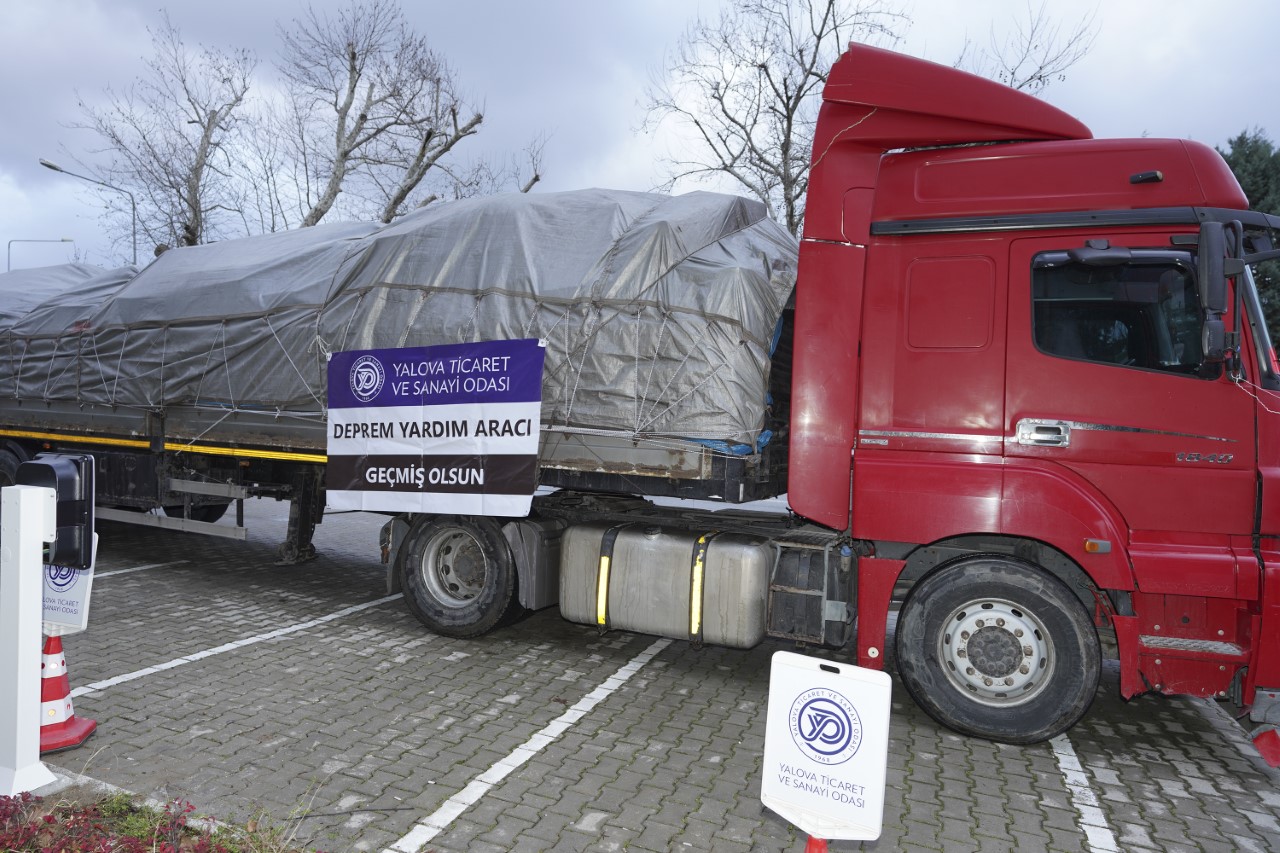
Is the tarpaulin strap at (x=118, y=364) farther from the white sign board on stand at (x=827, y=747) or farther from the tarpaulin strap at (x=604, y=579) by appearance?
the white sign board on stand at (x=827, y=747)

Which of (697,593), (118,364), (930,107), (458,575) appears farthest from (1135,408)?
(118,364)

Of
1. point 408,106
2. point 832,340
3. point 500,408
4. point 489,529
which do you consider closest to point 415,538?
point 489,529

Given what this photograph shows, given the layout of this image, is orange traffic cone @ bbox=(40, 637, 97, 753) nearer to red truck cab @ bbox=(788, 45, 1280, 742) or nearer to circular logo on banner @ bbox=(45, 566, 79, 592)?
circular logo on banner @ bbox=(45, 566, 79, 592)

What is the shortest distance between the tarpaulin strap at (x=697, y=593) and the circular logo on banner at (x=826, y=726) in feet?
8.58

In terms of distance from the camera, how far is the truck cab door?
444 cm

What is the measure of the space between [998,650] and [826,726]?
236 centimetres

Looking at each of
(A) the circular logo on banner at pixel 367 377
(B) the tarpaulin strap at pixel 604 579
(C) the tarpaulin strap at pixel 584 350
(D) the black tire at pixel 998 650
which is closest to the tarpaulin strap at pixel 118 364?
(A) the circular logo on banner at pixel 367 377

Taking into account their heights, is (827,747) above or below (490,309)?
below

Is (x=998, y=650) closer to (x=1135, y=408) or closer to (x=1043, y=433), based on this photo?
(x=1043, y=433)

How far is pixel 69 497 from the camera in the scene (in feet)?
13.9

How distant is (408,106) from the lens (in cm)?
2375

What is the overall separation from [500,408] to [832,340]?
2359 millimetres

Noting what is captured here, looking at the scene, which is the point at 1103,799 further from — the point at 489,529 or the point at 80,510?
the point at 80,510

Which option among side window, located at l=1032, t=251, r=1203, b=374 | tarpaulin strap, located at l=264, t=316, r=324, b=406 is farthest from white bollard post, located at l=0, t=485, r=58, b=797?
side window, located at l=1032, t=251, r=1203, b=374
